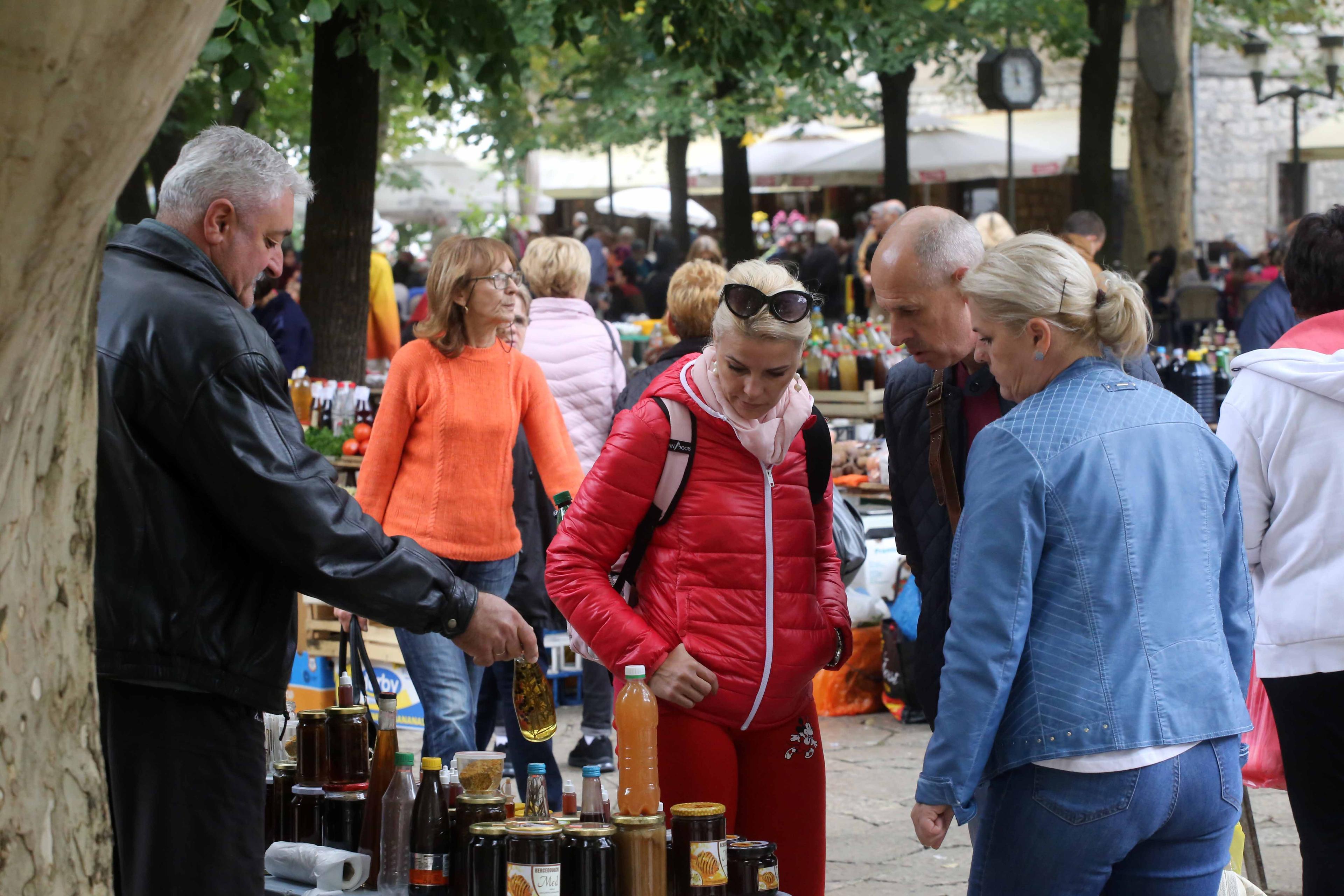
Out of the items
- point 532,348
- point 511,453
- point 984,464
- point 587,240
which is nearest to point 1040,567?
point 984,464

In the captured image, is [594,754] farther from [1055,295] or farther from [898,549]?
[1055,295]

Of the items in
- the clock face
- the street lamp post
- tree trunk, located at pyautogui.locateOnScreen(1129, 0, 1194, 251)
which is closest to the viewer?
the clock face

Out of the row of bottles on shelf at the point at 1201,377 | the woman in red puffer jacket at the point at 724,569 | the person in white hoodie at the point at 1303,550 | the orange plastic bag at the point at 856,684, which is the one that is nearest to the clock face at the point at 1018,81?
the row of bottles on shelf at the point at 1201,377

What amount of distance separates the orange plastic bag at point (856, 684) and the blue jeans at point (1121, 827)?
4.86m

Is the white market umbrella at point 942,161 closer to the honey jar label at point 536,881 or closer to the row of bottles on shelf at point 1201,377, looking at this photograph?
the row of bottles on shelf at point 1201,377

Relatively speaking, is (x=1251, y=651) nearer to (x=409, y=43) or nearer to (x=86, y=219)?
(x=86, y=219)

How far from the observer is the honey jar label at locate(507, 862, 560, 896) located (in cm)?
281

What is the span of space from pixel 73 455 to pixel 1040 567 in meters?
1.63

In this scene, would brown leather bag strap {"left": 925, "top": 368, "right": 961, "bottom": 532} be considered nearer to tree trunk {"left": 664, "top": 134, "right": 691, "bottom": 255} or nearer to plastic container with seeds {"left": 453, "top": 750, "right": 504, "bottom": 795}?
plastic container with seeds {"left": 453, "top": 750, "right": 504, "bottom": 795}

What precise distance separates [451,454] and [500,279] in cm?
61

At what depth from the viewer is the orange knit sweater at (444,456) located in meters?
4.97

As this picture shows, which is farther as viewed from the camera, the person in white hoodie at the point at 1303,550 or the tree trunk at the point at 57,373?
the person in white hoodie at the point at 1303,550

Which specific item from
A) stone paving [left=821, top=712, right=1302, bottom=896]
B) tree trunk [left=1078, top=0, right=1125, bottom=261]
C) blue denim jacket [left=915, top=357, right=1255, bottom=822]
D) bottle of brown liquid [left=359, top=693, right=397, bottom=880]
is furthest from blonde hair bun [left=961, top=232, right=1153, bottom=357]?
tree trunk [left=1078, top=0, right=1125, bottom=261]

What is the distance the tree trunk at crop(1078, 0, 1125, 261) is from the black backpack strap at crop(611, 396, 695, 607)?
15100mm
